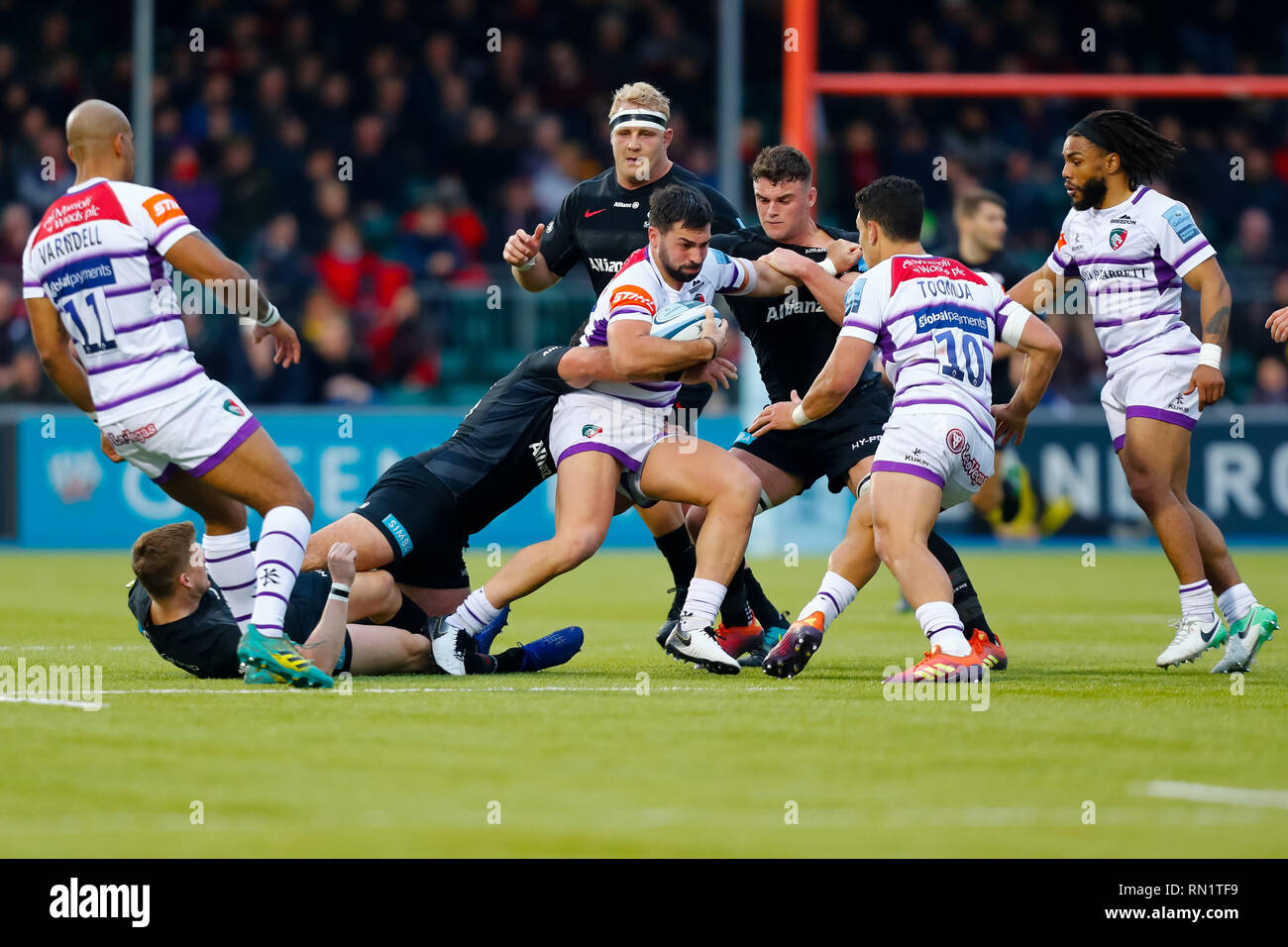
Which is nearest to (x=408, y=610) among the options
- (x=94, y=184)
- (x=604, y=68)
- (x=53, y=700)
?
(x=53, y=700)

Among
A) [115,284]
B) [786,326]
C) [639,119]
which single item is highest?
[639,119]

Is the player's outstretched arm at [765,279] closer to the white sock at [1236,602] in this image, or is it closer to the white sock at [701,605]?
the white sock at [701,605]

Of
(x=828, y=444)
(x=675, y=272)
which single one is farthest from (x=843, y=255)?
(x=675, y=272)

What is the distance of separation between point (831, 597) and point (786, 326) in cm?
158

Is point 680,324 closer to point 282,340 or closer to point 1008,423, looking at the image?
point 1008,423

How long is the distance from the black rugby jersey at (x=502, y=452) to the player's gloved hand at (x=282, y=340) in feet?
2.66

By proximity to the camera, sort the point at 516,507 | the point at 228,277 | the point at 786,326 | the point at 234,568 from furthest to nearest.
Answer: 1. the point at 516,507
2. the point at 786,326
3. the point at 234,568
4. the point at 228,277

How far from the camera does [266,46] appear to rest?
20.4 metres

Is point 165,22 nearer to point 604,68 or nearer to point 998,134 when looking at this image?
point 604,68

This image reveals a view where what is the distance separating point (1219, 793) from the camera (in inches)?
173

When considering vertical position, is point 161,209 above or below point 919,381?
above

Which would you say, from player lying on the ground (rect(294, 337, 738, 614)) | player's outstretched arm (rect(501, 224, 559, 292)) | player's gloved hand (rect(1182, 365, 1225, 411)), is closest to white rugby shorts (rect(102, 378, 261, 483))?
player lying on the ground (rect(294, 337, 738, 614))

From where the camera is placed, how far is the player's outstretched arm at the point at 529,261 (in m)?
8.10
